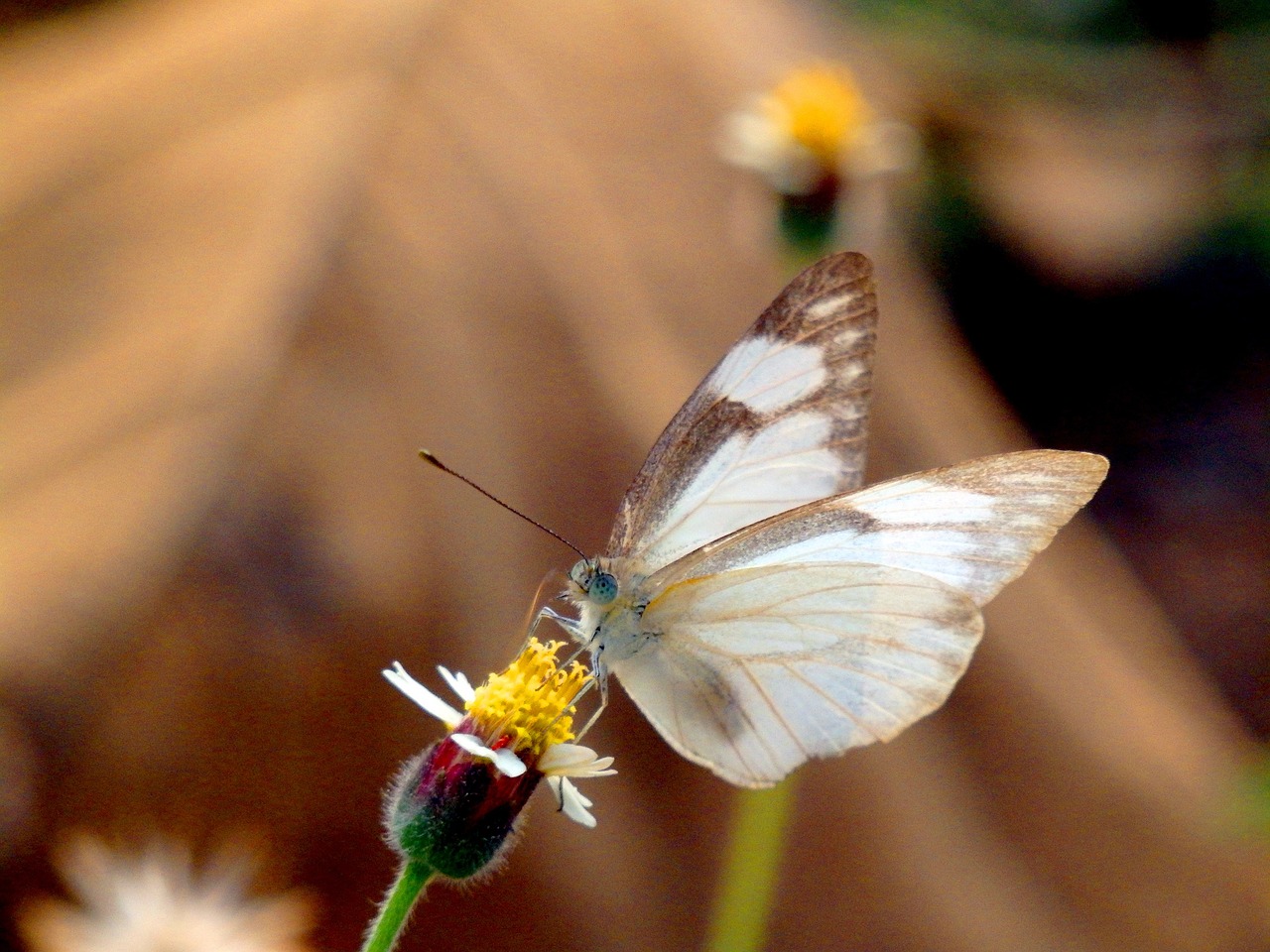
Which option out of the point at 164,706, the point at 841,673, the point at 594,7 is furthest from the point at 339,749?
the point at 594,7

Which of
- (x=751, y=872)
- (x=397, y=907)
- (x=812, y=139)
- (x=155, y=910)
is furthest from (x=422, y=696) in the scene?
(x=812, y=139)

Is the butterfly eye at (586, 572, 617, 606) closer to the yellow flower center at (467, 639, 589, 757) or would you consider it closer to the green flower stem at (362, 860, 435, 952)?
the yellow flower center at (467, 639, 589, 757)

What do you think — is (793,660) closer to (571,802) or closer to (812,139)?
(571,802)

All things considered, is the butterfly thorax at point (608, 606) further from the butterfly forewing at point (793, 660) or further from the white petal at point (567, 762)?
the white petal at point (567, 762)

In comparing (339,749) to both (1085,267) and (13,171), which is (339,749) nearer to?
(13,171)

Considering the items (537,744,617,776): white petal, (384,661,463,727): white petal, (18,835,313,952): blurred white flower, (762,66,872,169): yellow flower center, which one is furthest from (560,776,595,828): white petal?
(762,66,872,169): yellow flower center
